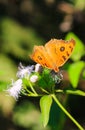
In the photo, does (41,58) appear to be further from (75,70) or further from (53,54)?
(75,70)

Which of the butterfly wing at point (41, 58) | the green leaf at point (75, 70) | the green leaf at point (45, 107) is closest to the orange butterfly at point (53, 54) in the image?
the butterfly wing at point (41, 58)

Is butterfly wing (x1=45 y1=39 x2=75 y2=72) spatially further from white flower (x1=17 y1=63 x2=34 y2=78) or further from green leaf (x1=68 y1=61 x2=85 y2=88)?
green leaf (x1=68 y1=61 x2=85 y2=88)

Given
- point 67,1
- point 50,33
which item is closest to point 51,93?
point 67,1

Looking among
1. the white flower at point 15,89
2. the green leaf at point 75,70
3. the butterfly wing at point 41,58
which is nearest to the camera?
the butterfly wing at point 41,58

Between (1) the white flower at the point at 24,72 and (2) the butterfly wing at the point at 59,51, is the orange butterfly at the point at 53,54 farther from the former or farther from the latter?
(1) the white flower at the point at 24,72

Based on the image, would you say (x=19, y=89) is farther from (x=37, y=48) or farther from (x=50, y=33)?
(x=50, y=33)

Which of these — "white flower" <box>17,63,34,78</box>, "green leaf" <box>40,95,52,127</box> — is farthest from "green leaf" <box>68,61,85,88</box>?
"green leaf" <box>40,95,52,127</box>
